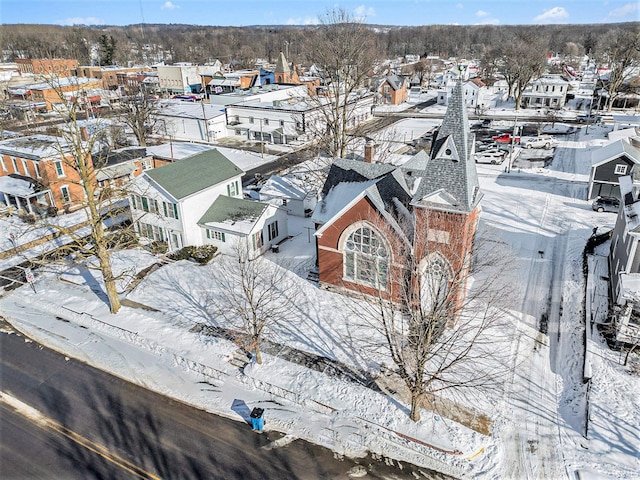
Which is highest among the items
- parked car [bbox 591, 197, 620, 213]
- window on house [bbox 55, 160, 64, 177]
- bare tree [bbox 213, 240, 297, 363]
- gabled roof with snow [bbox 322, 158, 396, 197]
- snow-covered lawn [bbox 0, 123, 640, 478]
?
gabled roof with snow [bbox 322, 158, 396, 197]

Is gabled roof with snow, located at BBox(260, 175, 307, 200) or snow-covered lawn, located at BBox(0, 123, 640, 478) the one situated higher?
gabled roof with snow, located at BBox(260, 175, 307, 200)

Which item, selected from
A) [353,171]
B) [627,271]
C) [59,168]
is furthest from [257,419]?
[59,168]

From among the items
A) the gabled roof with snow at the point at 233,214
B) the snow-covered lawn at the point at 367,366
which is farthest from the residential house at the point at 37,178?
the gabled roof with snow at the point at 233,214

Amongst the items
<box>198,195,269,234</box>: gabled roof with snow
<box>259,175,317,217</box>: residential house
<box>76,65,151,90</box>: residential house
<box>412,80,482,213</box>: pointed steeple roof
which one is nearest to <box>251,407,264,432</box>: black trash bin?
<box>412,80,482,213</box>: pointed steeple roof

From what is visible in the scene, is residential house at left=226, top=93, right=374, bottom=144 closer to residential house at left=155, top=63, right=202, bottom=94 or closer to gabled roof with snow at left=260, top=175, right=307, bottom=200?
gabled roof with snow at left=260, top=175, right=307, bottom=200

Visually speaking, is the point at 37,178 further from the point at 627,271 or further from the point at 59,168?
the point at 627,271

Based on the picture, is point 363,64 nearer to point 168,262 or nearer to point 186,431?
point 168,262

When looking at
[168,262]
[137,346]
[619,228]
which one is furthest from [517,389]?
[168,262]
